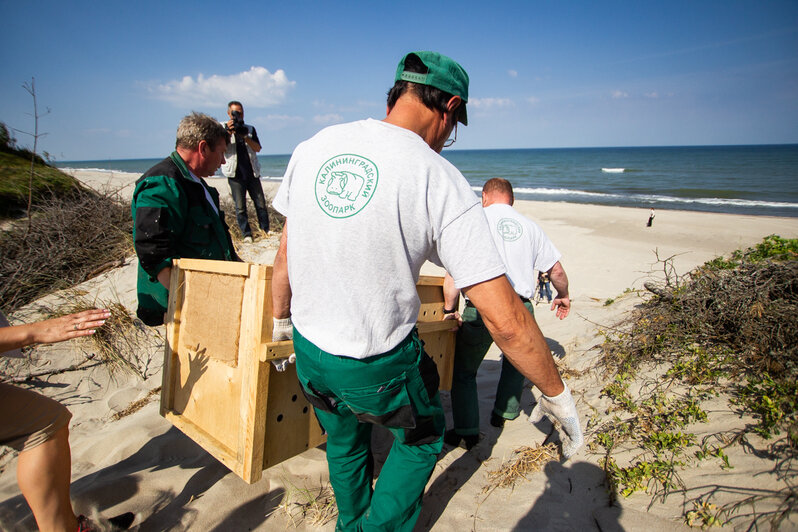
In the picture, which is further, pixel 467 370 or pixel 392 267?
pixel 467 370

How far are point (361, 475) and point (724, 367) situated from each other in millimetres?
2498

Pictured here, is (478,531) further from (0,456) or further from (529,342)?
(0,456)

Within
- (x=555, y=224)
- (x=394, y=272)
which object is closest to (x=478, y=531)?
(x=394, y=272)

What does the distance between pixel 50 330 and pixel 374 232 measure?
1.48 m

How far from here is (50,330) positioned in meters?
1.67

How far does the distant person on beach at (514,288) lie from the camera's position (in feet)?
9.11

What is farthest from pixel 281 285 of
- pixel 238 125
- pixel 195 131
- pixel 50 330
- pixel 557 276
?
pixel 238 125

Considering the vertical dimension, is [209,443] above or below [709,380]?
below

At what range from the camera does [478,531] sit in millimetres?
2131

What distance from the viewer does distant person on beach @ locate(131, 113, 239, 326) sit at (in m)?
2.31

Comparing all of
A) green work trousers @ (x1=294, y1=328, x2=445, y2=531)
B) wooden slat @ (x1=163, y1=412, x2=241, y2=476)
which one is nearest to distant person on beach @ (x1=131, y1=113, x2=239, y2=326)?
wooden slat @ (x1=163, y1=412, x2=241, y2=476)

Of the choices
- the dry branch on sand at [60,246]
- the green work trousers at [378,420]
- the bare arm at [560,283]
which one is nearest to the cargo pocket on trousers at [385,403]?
the green work trousers at [378,420]

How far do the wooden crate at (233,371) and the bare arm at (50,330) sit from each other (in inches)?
20.4

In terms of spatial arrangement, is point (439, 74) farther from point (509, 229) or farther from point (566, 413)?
point (509, 229)
